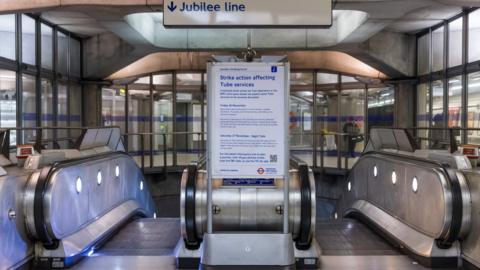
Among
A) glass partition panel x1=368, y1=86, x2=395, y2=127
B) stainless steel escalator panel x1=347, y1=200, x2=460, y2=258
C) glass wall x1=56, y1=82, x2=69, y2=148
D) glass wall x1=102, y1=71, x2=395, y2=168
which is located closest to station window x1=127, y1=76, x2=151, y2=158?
glass wall x1=102, y1=71, x2=395, y2=168

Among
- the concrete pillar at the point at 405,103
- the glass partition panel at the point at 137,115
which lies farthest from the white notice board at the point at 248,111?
the glass partition panel at the point at 137,115

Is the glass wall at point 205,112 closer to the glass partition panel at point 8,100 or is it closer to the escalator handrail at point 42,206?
the glass partition panel at point 8,100

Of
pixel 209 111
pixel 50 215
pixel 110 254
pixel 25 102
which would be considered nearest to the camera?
pixel 209 111

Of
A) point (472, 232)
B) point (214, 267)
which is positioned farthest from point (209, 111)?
point (472, 232)

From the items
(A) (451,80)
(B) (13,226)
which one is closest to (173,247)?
(B) (13,226)

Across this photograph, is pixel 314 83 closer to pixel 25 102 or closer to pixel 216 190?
pixel 25 102

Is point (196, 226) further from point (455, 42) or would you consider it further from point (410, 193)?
point (455, 42)

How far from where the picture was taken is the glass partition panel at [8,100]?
8719mm

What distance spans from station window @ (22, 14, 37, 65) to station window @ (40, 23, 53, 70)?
479 millimetres

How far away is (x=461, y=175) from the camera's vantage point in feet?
14.1

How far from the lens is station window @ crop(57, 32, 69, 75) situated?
459 inches

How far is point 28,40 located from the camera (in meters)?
9.98

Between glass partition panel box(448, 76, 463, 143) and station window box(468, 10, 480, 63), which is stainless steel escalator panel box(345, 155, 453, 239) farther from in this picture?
station window box(468, 10, 480, 63)

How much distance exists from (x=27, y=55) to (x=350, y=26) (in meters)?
7.38
